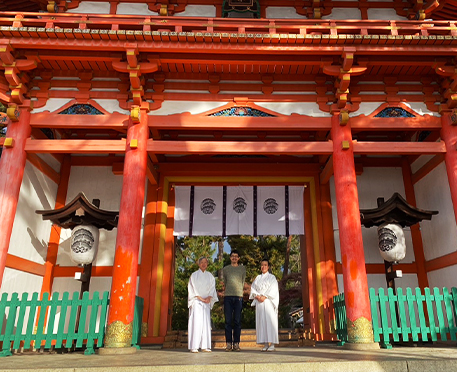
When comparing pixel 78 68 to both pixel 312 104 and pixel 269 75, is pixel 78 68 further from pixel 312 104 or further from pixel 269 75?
pixel 312 104

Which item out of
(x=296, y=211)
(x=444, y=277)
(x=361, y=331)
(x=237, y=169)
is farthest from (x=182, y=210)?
(x=444, y=277)

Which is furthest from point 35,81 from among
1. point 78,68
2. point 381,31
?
point 381,31

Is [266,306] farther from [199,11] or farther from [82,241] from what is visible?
[199,11]

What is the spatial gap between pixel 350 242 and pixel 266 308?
1771 millimetres

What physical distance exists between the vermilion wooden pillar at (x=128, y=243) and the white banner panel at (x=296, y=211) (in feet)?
13.0

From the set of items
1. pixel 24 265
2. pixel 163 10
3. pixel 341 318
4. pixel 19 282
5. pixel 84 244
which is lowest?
pixel 341 318

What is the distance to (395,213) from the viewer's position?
296 inches

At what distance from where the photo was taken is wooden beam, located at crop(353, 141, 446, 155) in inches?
262

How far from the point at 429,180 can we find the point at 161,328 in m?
6.67

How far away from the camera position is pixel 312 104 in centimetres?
704

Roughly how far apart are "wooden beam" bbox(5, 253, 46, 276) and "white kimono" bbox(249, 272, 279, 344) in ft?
14.4

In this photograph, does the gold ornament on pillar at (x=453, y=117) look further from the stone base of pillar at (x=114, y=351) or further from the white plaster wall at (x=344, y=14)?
the stone base of pillar at (x=114, y=351)

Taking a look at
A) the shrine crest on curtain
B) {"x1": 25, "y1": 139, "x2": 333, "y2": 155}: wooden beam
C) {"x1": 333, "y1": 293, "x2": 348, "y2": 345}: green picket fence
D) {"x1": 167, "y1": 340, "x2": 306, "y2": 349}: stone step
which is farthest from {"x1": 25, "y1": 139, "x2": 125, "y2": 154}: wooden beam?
{"x1": 333, "y1": 293, "x2": 348, "y2": 345}: green picket fence

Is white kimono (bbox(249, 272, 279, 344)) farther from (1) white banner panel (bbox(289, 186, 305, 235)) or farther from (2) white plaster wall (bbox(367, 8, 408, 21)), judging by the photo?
(2) white plaster wall (bbox(367, 8, 408, 21))
